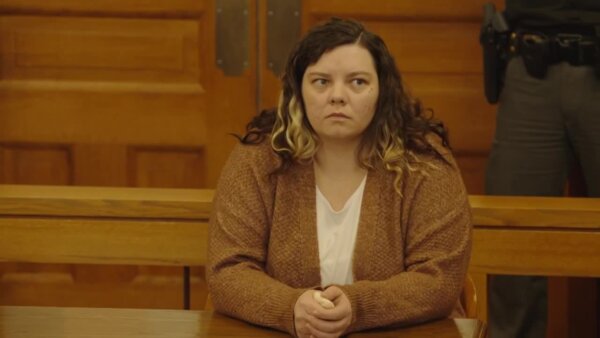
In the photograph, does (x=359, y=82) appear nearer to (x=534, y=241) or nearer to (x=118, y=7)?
(x=534, y=241)

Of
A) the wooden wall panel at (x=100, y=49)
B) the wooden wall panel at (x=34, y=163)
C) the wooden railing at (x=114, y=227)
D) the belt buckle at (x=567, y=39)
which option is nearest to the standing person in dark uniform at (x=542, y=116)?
the belt buckle at (x=567, y=39)

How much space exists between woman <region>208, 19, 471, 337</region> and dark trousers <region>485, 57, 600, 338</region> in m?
0.89

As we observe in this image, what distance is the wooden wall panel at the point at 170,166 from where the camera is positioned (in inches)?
152

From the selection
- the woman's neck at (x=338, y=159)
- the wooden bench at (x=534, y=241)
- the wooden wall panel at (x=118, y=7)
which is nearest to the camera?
the woman's neck at (x=338, y=159)

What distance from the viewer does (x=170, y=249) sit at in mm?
2732

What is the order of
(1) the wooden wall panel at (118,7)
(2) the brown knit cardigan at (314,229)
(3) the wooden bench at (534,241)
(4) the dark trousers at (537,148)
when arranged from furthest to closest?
1. (1) the wooden wall panel at (118,7)
2. (4) the dark trousers at (537,148)
3. (3) the wooden bench at (534,241)
4. (2) the brown knit cardigan at (314,229)

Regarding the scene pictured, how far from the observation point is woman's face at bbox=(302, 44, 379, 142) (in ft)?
7.36

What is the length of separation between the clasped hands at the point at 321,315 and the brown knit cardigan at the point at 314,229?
0.15 metres

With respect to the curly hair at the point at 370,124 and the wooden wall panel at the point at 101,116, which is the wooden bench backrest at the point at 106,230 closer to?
the curly hair at the point at 370,124

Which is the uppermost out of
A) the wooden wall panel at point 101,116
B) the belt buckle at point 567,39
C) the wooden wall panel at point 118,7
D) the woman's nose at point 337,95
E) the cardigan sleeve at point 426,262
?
the woman's nose at point 337,95

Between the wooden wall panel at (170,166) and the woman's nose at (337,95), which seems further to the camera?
the wooden wall panel at (170,166)

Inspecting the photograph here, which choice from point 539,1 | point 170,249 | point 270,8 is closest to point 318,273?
point 170,249

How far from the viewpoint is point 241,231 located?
7.42ft

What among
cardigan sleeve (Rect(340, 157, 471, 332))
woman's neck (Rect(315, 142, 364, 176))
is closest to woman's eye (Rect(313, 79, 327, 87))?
woman's neck (Rect(315, 142, 364, 176))
